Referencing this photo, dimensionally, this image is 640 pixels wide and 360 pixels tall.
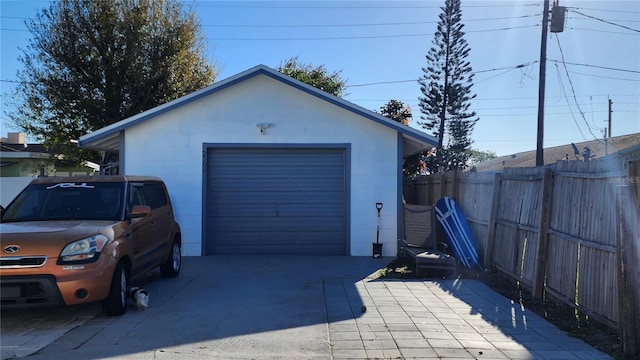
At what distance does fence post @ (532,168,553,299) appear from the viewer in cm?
720

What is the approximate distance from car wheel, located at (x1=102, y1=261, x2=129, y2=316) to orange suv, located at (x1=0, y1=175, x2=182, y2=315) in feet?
0.04

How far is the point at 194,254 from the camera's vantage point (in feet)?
36.0

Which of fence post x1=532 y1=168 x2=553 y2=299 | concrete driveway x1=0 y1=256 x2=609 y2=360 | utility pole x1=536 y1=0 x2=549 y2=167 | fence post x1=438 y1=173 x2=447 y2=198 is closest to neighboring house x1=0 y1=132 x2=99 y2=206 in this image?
fence post x1=438 y1=173 x2=447 y2=198

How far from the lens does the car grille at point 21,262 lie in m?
5.65

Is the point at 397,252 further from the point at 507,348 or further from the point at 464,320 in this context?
the point at 507,348

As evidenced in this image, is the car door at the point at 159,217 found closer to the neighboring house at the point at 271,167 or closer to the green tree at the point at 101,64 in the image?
the neighboring house at the point at 271,167

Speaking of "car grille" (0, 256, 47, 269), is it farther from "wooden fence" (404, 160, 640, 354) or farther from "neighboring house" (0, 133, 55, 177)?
"neighboring house" (0, 133, 55, 177)

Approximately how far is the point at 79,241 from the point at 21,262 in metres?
0.65

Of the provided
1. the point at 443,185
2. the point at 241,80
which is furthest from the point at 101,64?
the point at 443,185

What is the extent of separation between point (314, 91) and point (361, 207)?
2815mm

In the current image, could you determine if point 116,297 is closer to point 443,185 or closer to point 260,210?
point 260,210

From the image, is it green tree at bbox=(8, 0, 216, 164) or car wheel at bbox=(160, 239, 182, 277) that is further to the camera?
green tree at bbox=(8, 0, 216, 164)

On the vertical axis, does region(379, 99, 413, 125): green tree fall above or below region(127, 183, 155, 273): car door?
above

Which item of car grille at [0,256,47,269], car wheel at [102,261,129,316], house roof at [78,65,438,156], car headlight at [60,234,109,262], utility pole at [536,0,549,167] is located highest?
utility pole at [536,0,549,167]
